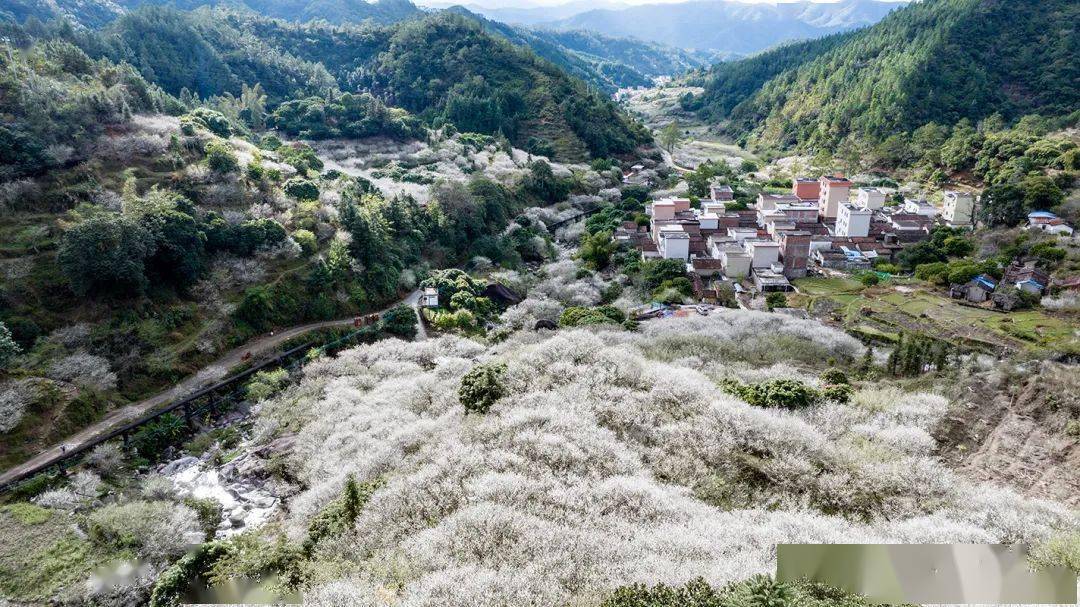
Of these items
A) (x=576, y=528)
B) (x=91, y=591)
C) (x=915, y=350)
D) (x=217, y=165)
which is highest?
(x=217, y=165)

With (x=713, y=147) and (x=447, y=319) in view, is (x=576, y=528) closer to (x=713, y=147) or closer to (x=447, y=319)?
(x=447, y=319)

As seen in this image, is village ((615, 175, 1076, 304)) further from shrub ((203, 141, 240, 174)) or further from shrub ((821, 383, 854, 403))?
shrub ((203, 141, 240, 174))

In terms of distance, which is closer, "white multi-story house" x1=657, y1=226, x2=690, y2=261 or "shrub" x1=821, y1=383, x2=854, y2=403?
"shrub" x1=821, y1=383, x2=854, y2=403

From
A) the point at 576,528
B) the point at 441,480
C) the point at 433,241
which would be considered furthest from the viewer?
the point at 433,241

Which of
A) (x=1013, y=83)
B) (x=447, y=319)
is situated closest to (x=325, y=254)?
(x=447, y=319)

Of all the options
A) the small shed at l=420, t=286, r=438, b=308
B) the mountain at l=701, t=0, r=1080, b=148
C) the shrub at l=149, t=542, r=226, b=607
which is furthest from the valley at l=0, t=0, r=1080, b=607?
the mountain at l=701, t=0, r=1080, b=148

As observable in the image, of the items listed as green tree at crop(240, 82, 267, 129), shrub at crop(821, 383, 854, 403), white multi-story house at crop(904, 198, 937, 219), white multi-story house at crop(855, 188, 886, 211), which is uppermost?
green tree at crop(240, 82, 267, 129)

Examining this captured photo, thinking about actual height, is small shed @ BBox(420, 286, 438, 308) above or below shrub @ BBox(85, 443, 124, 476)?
above
